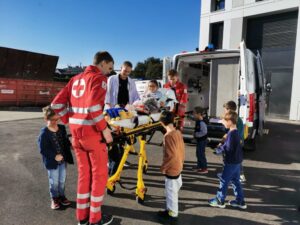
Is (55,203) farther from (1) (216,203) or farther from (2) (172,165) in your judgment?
(1) (216,203)

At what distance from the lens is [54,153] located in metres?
3.55

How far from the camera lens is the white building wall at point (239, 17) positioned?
14.6 metres

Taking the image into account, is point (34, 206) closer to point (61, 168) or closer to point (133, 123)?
point (61, 168)

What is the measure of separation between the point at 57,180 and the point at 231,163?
2346 mm

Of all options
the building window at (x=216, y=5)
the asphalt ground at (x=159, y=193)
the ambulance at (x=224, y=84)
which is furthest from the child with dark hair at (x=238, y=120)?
the building window at (x=216, y=5)

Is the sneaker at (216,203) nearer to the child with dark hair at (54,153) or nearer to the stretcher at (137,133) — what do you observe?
the stretcher at (137,133)

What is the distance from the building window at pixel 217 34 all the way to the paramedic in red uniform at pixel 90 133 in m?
17.1

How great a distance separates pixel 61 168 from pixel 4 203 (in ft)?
2.96

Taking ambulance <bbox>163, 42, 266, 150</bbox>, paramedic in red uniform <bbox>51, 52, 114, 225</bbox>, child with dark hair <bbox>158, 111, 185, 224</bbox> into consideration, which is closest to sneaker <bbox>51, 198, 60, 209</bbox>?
paramedic in red uniform <bbox>51, 52, 114, 225</bbox>

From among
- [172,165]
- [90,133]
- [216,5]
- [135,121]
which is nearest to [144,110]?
[135,121]

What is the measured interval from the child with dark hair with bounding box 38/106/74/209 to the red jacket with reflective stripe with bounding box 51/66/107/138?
0.61m

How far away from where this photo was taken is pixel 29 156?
6.18 meters

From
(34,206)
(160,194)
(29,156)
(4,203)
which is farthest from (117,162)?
(29,156)

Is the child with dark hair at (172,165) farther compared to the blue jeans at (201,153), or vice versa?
the blue jeans at (201,153)
